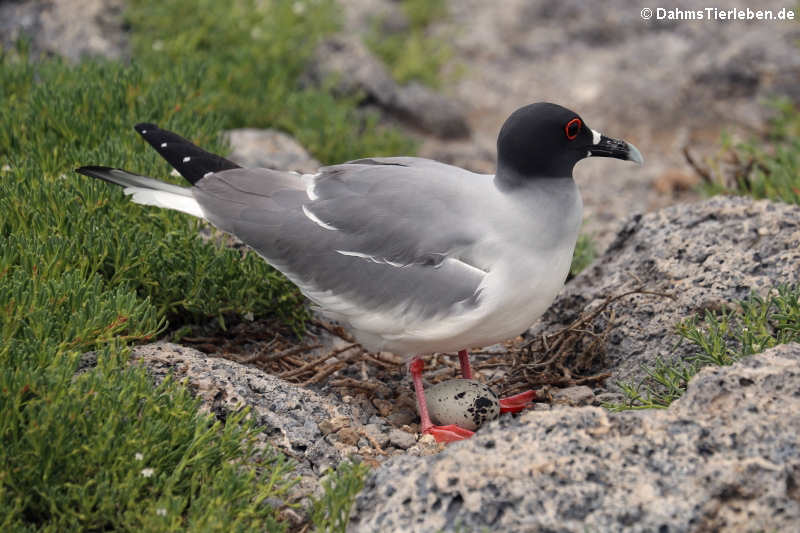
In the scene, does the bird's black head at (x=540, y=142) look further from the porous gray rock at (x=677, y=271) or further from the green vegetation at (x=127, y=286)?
the green vegetation at (x=127, y=286)

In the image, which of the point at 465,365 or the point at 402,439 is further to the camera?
the point at 465,365

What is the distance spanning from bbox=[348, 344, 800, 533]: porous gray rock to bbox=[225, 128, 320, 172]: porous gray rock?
10.2 feet

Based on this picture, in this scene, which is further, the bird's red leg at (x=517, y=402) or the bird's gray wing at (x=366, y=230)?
the bird's red leg at (x=517, y=402)

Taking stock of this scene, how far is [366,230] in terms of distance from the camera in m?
3.63

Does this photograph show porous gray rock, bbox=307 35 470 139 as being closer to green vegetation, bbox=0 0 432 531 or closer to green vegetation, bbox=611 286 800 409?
green vegetation, bbox=0 0 432 531

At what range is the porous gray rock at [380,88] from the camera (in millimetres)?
7242

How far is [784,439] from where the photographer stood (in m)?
2.65

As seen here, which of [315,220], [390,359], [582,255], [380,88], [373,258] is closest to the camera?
[373,258]

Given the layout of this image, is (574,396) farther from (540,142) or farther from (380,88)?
(380,88)

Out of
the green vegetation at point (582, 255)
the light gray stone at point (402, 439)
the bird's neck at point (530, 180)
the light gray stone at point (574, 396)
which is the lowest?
the light gray stone at point (402, 439)

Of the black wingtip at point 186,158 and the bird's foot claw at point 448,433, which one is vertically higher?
the black wingtip at point 186,158

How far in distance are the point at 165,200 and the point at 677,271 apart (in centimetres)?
233

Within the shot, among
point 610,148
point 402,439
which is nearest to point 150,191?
point 402,439

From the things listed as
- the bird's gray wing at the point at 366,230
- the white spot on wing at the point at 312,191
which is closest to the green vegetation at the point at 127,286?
the bird's gray wing at the point at 366,230
